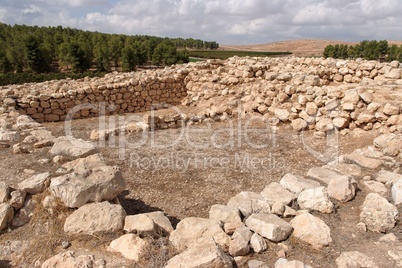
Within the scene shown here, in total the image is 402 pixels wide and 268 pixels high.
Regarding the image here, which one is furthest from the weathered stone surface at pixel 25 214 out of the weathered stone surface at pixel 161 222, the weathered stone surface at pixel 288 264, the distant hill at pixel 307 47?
the distant hill at pixel 307 47

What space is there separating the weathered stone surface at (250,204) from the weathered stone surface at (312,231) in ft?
1.53

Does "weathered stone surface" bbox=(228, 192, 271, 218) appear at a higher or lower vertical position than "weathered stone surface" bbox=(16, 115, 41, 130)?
lower

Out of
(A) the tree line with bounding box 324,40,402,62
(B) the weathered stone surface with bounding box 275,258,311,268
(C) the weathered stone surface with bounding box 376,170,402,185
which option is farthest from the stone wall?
(A) the tree line with bounding box 324,40,402,62

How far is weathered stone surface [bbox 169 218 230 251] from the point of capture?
9.87 feet

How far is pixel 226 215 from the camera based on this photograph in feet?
11.5

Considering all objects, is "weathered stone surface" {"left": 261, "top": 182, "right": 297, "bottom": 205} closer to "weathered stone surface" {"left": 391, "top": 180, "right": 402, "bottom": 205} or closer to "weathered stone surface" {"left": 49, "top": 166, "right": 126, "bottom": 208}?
"weathered stone surface" {"left": 391, "top": 180, "right": 402, "bottom": 205}

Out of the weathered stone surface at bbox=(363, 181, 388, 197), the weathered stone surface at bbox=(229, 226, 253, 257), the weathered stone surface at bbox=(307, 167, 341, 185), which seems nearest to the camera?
the weathered stone surface at bbox=(229, 226, 253, 257)

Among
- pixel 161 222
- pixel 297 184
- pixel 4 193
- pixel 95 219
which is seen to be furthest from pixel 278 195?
pixel 4 193

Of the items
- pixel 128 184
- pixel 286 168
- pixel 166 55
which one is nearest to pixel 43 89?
pixel 128 184

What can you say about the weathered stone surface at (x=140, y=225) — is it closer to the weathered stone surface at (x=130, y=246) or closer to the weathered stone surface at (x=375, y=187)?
the weathered stone surface at (x=130, y=246)

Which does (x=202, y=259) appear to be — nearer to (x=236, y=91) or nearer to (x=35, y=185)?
(x=35, y=185)

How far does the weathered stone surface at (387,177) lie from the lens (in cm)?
433

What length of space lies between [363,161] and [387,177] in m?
0.76

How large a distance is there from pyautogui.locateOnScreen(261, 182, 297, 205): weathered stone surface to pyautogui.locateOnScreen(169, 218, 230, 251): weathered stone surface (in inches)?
41.5
